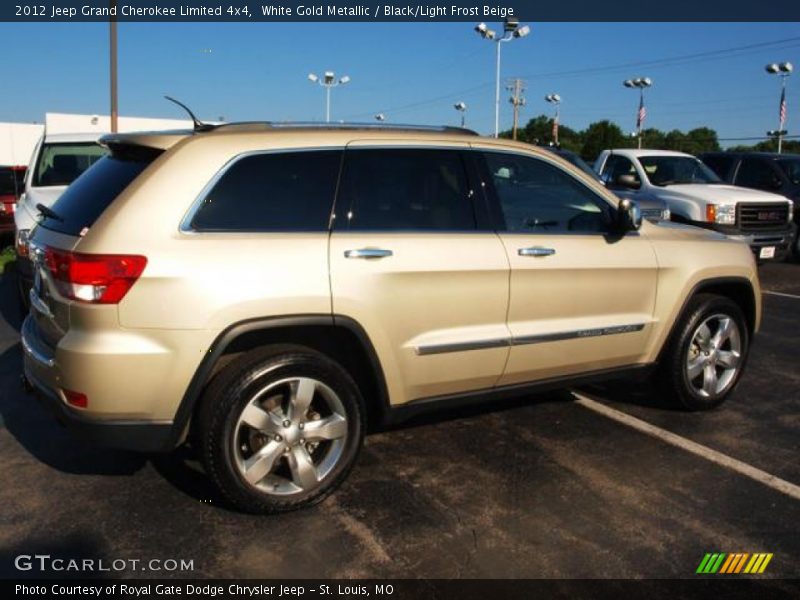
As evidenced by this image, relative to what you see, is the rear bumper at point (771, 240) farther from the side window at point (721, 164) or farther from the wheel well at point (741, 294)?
the wheel well at point (741, 294)

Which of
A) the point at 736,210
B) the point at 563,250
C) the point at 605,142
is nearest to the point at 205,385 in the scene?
the point at 563,250

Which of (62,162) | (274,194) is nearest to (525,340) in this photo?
(274,194)

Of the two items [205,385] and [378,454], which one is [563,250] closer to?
[378,454]

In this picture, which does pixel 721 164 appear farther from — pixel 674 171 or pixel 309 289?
pixel 309 289

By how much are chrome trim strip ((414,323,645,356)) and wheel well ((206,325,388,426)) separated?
27 centimetres

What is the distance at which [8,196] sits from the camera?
1284 cm

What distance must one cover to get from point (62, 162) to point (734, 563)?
8724mm

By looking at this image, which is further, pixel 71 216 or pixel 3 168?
pixel 3 168

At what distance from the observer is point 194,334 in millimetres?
3152

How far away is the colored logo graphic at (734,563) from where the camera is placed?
10.2 feet

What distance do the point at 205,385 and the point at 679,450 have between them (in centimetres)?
277

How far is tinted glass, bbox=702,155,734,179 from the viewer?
13539mm

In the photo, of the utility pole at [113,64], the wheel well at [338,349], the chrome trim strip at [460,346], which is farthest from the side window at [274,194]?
the utility pole at [113,64]

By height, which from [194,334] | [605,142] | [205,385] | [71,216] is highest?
[605,142]
